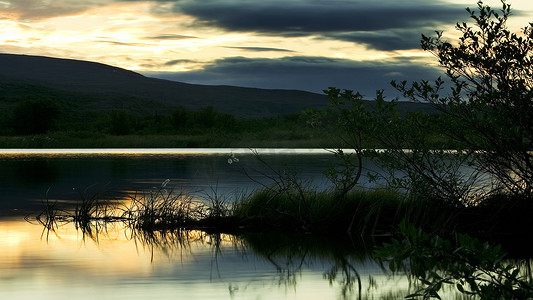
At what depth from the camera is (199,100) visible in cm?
17900

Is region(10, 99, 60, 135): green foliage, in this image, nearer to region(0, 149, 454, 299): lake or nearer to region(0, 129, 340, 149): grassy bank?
region(0, 129, 340, 149): grassy bank

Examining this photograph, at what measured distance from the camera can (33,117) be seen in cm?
7775

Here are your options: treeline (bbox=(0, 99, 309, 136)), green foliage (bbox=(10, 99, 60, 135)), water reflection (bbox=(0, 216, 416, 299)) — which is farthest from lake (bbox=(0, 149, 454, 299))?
green foliage (bbox=(10, 99, 60, 135))

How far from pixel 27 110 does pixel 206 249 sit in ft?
226

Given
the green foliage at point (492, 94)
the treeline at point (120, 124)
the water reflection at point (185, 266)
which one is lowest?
the treeline at point (120, 124)

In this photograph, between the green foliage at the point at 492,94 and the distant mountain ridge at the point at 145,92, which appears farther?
the distant mountain ridge at the point at 145,92

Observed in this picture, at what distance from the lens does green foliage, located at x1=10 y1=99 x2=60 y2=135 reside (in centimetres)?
7720

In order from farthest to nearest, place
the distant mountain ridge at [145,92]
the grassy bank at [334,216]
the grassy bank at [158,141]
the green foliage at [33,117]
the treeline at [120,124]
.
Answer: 1. the distant mountain ridge at [145,92]
2. the treeline at [120,124]
3. the green foliage at [33,117]
4. the grassy bank at [158,141]
5. the grassy bank at [334,216]

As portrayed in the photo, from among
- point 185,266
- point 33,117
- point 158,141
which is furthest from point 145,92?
point 185,266

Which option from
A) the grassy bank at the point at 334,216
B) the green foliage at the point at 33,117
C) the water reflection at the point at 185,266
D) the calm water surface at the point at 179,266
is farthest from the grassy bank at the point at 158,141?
the water reflection at the point at 185,266

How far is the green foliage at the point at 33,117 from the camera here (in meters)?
77.2

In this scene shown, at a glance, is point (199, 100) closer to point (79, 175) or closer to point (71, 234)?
point (79, 175)

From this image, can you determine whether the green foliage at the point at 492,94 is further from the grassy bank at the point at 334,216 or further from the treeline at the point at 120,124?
the treeline at the point at 120,124

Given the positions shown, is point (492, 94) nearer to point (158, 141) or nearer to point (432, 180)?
point (432, 180)
